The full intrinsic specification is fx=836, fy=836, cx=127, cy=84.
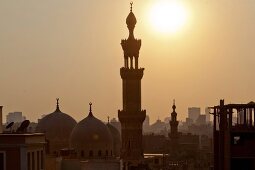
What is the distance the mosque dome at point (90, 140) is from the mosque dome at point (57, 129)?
165 cm

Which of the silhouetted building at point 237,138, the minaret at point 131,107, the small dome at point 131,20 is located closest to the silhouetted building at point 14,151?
the silhouetted building at point 237,138

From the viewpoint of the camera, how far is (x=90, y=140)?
5338 centimetres

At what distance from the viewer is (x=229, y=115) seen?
31344mm

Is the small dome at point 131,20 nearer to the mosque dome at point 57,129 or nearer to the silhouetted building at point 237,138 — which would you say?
the mosque dome at point 57,129

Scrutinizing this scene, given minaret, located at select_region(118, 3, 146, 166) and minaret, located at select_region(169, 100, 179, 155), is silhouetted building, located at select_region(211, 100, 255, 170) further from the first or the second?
minaret, located at select_region(169, 100, 179, 155)

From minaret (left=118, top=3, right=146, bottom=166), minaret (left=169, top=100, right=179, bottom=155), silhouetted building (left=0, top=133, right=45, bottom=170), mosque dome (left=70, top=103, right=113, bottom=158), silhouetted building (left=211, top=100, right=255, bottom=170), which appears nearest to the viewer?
silhouetted building (left=0, top=133, right=45, bottom=170)

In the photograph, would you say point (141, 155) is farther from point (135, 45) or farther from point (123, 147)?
point (135, 45)

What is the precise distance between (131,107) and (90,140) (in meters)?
6.71

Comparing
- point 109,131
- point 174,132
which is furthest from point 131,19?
point 174,132

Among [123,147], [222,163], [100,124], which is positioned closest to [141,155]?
[123,147]

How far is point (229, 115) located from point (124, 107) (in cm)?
2826

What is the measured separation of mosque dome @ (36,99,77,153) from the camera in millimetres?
54750

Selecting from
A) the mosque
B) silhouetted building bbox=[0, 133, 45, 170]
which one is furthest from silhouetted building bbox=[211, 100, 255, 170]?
the mosque

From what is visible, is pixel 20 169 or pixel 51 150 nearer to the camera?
pixel 20 169
